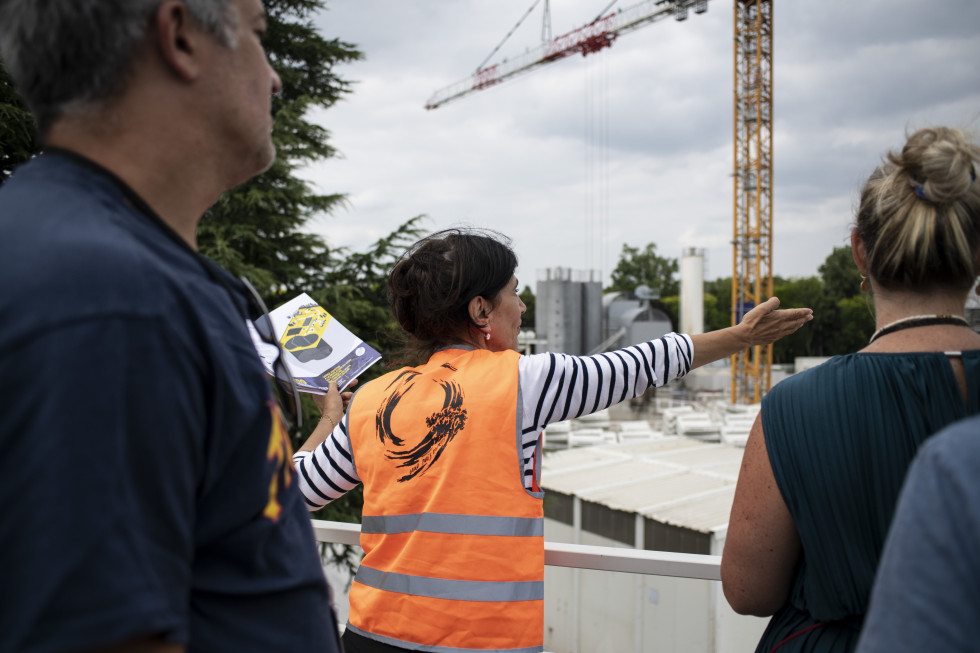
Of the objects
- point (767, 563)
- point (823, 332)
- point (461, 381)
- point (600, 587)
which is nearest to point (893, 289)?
point (767, 563)

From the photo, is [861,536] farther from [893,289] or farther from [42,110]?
[42,110]

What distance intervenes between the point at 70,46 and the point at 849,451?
1429 millimetres

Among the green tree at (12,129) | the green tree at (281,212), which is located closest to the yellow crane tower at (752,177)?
the green tree at (281,212)

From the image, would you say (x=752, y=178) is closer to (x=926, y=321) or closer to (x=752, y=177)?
(x=752, y=177)

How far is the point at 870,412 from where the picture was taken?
132 cm

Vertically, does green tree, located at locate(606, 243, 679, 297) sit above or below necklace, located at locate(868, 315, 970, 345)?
above

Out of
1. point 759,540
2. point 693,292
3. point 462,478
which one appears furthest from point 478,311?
point 693,292

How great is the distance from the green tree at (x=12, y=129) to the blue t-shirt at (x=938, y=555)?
19.1 feet

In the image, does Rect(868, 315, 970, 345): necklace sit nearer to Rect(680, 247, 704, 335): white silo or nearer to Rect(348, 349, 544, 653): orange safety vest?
Rect(348, 349, 544, 653): orange safety vest

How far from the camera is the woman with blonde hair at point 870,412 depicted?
1303mm

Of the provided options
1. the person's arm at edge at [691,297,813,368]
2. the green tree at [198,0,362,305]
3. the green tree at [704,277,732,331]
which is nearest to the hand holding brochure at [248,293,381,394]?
the person's arm at edge at [691,297,813,368]

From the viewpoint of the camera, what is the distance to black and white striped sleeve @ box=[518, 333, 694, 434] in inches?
71.6

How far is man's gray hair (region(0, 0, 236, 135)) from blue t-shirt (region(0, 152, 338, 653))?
0.08 meters

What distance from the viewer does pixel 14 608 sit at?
0.64 metres
